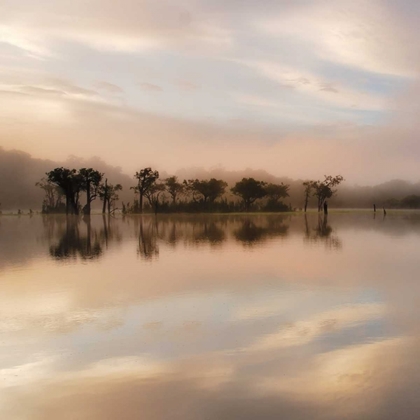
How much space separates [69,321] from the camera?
7.64 meters

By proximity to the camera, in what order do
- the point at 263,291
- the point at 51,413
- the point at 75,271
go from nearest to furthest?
the point at 51,413
the point at 263,291
the point at 75,271

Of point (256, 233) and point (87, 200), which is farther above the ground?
point (87, 200)

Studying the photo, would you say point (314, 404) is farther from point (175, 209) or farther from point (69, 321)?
point (175, 209)

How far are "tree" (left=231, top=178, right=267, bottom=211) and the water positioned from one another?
71.0 metres

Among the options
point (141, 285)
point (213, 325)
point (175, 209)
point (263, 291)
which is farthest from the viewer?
point (175, 209)

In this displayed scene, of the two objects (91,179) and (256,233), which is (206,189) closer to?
(91,179)

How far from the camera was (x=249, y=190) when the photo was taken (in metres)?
84.1

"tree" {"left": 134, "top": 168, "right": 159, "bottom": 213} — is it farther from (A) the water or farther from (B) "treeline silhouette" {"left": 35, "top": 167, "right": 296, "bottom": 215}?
(A) the water

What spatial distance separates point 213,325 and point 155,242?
13922 mm

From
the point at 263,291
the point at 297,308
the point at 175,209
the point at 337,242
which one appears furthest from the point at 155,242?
the point at 175,209

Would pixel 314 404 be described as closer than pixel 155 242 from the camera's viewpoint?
Yes

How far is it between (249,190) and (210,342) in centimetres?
7805

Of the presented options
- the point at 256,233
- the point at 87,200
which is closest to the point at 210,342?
the point at 256,233

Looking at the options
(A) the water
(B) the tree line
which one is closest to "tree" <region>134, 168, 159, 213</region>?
(B) the tree line
